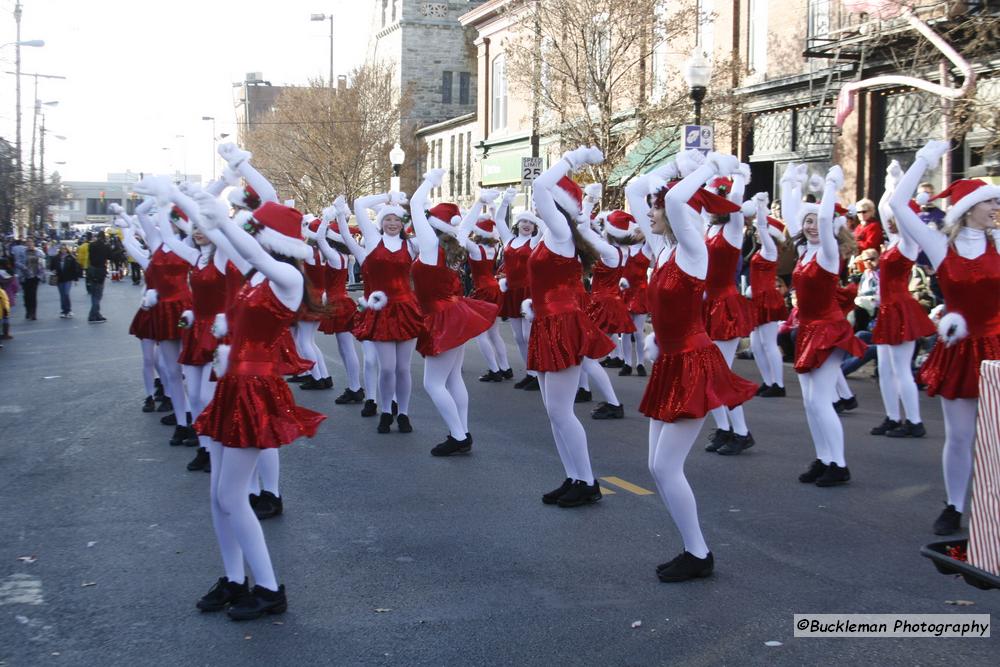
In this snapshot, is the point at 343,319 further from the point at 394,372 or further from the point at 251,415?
the point at 251,415

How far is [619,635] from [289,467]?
4391 mm

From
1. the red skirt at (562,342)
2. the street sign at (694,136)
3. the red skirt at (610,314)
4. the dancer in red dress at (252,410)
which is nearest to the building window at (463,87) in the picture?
the street sign at (694,136)

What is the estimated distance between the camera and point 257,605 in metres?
5.16

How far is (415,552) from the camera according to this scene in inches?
245

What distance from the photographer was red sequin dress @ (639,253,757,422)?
18.6ft

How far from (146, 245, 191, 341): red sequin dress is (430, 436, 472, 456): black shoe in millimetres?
2660

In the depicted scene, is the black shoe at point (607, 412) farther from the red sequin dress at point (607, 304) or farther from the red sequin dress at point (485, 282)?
the red sequin dress at point (485, 282)

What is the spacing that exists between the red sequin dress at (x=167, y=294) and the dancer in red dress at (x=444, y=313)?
2232 mm

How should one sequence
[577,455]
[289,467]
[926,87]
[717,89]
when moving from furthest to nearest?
[717,89] < [926,87] < [289,467] < [577,455]

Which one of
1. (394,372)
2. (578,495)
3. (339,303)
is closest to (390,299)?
(394,372)

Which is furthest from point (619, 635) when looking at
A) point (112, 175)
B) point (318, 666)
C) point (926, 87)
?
point (112, 175)

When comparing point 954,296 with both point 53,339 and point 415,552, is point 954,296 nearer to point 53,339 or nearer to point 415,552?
point 415,552

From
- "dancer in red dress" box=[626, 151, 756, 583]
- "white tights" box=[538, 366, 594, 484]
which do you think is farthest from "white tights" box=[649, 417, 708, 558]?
"white tights" box=[538, 366, 594, 484]

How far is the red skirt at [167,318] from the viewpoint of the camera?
31.8 ft
